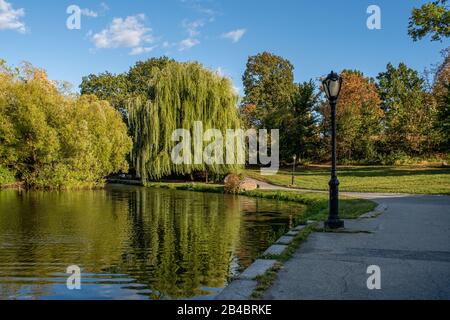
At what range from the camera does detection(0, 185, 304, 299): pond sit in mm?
6062

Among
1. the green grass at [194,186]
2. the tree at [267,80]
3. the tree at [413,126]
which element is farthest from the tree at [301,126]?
the green grass at [194,186]

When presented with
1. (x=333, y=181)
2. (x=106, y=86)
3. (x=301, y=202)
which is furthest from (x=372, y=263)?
(x=106, y=86)

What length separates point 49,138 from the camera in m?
28.5

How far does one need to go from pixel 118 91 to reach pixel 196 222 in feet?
184

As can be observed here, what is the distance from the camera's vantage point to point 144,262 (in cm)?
769

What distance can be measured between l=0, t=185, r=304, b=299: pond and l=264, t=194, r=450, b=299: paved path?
115 cm

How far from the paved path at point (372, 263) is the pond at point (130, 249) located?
1147 millimetres

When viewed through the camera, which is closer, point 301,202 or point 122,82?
point 301,202

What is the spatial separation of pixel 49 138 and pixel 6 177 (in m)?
4.36

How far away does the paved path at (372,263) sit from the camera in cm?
482

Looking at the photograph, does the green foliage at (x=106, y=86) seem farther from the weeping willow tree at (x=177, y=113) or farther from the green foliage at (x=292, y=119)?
the weeping willow tree at (x=177, y=113)

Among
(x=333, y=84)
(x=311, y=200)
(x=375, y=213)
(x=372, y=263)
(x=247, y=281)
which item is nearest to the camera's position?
(x=247, y=281)

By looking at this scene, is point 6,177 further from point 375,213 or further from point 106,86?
point 106,86

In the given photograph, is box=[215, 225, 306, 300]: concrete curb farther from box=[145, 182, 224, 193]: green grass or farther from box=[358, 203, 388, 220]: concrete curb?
box=[145, 182, 224, 193]: green grass
